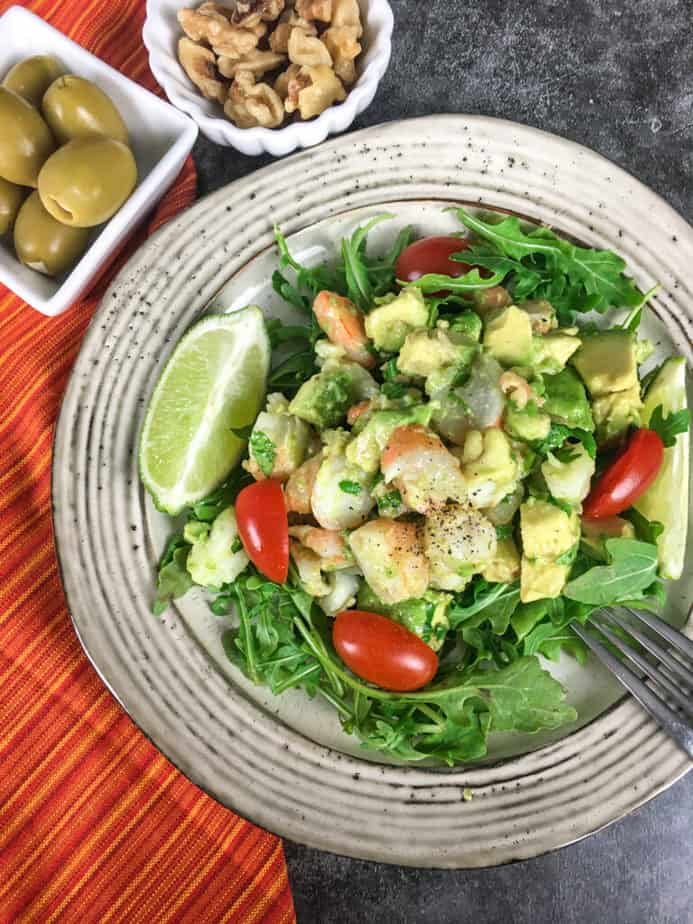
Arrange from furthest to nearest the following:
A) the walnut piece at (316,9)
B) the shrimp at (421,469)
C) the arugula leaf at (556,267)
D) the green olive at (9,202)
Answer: the green olive at (9,202), the walnut piece at (316,9), the arugula leaf at (556,267), the shrimp at (421,469)

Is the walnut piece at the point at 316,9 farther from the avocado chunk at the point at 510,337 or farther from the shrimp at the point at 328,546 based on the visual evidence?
the shrimp at the point at 328,546

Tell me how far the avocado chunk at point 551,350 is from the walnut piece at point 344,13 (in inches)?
39.6

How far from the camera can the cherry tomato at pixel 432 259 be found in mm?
2014

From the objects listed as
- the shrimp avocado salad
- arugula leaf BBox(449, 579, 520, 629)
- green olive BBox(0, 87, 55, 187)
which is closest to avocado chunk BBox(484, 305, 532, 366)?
the shrimp avocado salad

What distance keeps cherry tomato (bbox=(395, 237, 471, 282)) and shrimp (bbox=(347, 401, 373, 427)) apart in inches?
14.6

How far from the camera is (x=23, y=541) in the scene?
227 centimetres

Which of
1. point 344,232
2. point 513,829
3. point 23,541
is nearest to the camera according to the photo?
point 513,829

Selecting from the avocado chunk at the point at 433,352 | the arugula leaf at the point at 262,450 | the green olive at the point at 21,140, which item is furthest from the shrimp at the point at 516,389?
the green olive at the point at 21,140

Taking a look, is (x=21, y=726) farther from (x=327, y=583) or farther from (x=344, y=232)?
(x=344, y=232)

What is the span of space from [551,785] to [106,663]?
3.87 feet

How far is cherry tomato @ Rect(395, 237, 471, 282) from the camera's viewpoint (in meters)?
2.01

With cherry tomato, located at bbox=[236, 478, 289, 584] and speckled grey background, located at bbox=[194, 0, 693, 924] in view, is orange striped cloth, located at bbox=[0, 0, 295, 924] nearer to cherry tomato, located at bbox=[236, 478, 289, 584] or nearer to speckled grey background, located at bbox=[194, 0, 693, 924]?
speckled grey background, located at bbox=[194, 0, 693, 924]

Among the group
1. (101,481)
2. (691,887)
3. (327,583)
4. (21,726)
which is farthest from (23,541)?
(691,887)

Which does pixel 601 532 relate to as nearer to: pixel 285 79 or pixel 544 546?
pixel 544 546
